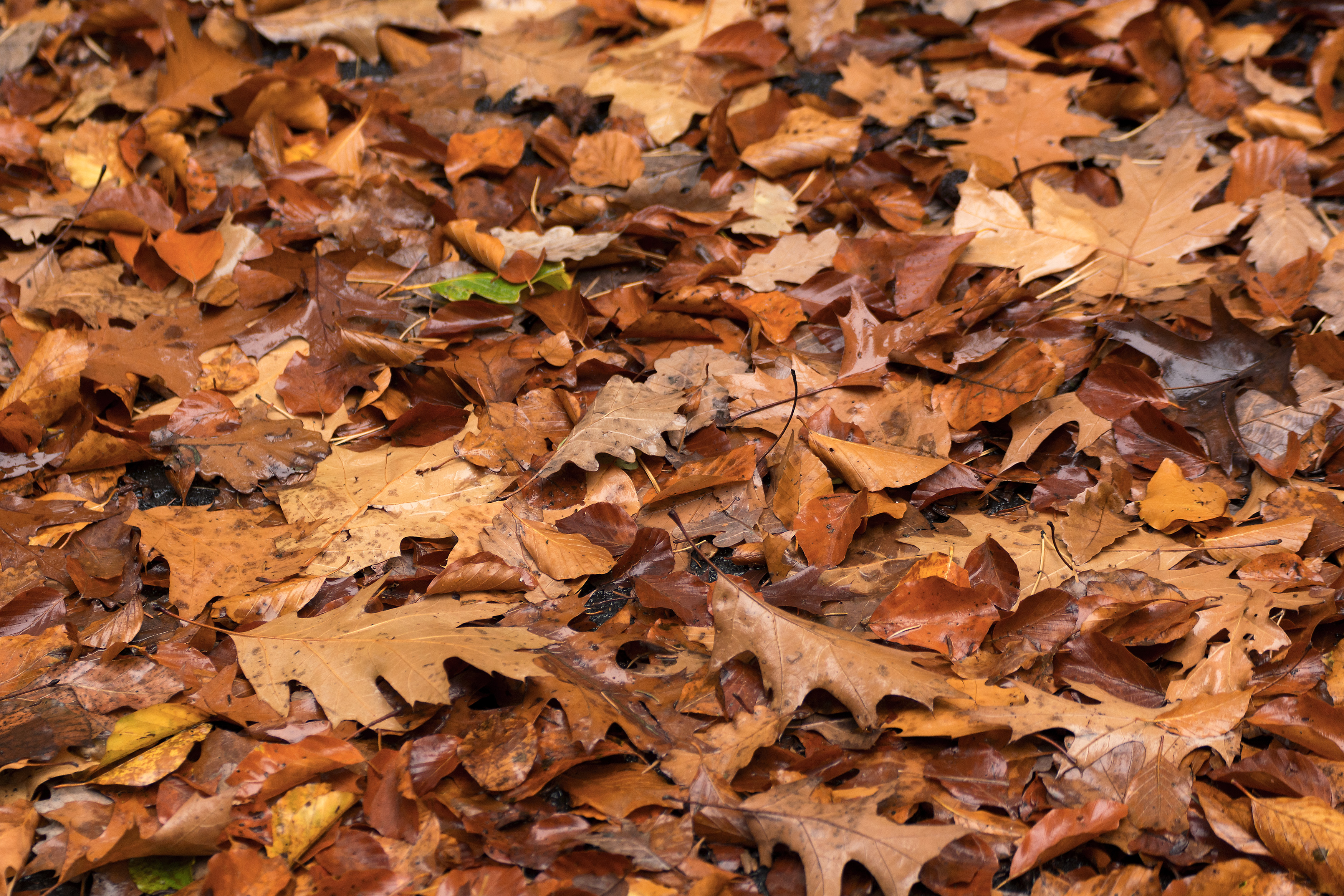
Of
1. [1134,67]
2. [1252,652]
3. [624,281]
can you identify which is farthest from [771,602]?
[1134,67]

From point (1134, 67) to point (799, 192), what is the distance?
1306 millimetres

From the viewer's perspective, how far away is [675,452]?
2.02 m

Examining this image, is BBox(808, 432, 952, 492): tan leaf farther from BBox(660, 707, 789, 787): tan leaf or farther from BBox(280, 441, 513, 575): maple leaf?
BBox(280, 441, 513, 575): maple leaf

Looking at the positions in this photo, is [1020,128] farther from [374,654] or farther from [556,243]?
[374,654]

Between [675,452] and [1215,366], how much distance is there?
50.1 inches

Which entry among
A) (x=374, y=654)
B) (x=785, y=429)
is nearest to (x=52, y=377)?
(x=374, y=654)

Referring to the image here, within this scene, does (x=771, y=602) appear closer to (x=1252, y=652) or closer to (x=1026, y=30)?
(x=1252, y=652)

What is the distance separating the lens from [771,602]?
1.72m

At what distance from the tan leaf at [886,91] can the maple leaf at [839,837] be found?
89.3 inches

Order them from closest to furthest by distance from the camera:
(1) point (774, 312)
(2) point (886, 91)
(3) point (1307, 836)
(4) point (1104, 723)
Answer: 1. (3) point (1307, 836)
2. (4) point (1104, 723)
3. (1) point (774, 312)
4. (2) point (886, 91)

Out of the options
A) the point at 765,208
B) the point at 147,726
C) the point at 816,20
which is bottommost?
the point at 147,726

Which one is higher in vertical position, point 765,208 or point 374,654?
point 765,208

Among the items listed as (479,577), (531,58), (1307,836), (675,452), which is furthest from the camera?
(531,58)

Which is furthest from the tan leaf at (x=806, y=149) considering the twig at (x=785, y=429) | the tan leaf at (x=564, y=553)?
the tan leaf at (x=564, y=553)
